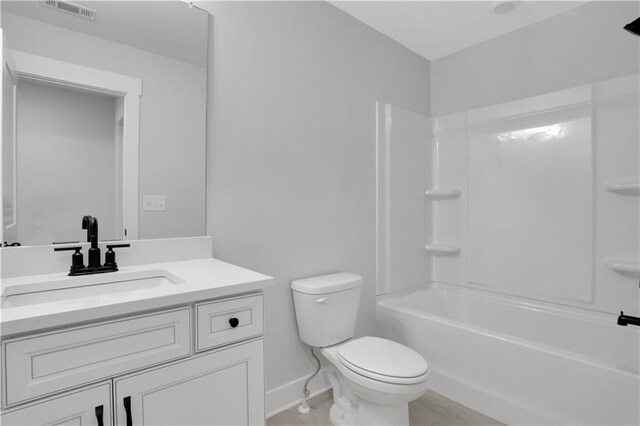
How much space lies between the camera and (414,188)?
2.72 m

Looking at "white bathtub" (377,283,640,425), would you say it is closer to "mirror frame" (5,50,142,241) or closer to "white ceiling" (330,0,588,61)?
"mirror frame" (5,50,142,241)

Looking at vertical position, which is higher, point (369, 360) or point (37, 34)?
point (37, 34)

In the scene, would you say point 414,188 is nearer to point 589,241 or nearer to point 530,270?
point 530,270

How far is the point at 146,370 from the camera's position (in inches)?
35.6

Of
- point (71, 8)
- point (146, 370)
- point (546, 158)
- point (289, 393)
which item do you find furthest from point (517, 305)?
point (71, 8)

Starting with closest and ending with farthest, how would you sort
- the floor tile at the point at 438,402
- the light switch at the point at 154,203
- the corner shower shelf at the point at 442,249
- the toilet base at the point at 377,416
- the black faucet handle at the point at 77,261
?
1. the black faucet handle at the point at 77,261
2. the light switch at the point at 154,203
3. the toilet base at the point at 377,416
4. the floor tile at the point at 438,402
5. the corner shower shelf at the point at 442,249

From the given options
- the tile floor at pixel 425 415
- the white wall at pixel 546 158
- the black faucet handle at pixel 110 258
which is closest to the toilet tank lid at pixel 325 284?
the tile floor at pixel 425 415

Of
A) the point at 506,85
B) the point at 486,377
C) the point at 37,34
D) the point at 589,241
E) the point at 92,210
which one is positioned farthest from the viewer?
the point at 506,85

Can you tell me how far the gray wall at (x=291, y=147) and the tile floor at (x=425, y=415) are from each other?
182 millimetres

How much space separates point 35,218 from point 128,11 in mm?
921

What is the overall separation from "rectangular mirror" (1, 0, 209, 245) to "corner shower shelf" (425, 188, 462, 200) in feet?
6.31

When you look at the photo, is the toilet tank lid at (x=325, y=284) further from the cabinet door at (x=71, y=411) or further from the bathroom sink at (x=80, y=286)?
the cabinet door at (x=71, y=411)

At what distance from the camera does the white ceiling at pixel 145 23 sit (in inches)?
49.2

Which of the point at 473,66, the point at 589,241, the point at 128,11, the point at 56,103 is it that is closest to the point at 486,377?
the point at 589,241
